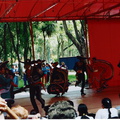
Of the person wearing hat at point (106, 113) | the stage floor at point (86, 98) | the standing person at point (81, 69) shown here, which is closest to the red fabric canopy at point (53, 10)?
the standing person at point (81, 69)

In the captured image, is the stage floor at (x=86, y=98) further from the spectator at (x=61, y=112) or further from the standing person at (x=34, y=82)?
the spectator at (x=61, y=112)

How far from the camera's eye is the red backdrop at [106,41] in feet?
37.1

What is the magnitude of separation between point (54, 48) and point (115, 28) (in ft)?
69.9

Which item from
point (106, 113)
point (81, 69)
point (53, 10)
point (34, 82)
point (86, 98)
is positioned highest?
point (53, 10)

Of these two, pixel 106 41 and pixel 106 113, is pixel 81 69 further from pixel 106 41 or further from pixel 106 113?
pixel 106 113

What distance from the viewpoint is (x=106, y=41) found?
1145 cm

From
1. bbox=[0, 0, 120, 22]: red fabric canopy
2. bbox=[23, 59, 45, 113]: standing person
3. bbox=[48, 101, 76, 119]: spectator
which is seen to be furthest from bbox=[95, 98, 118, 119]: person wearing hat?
bbox=[0, 0, 120, 22]: red fabric canopy

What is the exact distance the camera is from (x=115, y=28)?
1159cm

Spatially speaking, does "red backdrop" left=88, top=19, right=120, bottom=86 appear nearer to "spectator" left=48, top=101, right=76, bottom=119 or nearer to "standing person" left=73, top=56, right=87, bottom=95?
"standing person" left=73, top=56, right=87, bottom=95

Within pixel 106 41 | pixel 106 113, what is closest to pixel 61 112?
pixel 106 113

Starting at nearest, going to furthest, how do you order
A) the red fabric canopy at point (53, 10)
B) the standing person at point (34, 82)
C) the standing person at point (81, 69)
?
1. the standing person at point (34, 82)
2. the red fabric canopy at point (53, 10)
3. the standing person at point (81, 69)

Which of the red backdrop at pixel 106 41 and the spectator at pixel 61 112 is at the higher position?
the red backdrop at pixel 106 41

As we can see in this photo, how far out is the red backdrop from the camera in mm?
11305

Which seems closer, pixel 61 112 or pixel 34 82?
pixel 61 112
